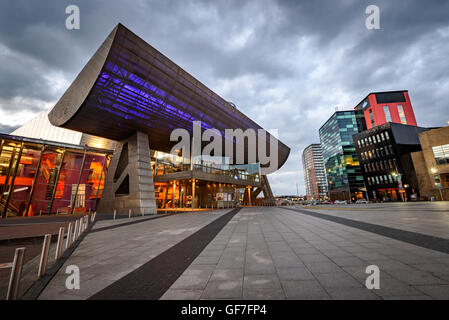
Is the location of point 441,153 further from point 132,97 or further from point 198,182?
point 132,97

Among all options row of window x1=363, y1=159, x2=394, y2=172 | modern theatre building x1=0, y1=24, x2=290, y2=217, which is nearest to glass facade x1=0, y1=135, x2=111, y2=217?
modern theatre building x1=0, y1=24, x2=290, y2=217

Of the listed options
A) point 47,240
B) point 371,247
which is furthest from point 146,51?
point 371,247

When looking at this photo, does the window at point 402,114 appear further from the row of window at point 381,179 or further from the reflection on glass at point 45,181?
the reflection on glass at point 45,181

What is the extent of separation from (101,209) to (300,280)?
29.8m

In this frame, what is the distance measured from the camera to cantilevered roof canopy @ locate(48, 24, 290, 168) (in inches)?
688

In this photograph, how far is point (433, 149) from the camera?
124 feet

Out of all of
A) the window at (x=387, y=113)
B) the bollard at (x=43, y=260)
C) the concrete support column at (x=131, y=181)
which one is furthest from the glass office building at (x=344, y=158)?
the bollard at (x=43, y=260)

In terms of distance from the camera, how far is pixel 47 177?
28000 mm

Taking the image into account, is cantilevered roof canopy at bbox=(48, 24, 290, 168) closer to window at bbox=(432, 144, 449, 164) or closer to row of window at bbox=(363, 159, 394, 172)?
window at bbox=(432, 144, 449, 164)

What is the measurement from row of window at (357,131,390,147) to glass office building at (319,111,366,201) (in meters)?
14.3

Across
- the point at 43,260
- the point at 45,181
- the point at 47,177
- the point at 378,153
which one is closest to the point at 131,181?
the point at 47,177

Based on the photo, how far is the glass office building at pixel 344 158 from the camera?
235 feet

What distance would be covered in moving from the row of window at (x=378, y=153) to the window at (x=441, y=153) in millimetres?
16017

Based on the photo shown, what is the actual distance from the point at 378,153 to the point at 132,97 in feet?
230
